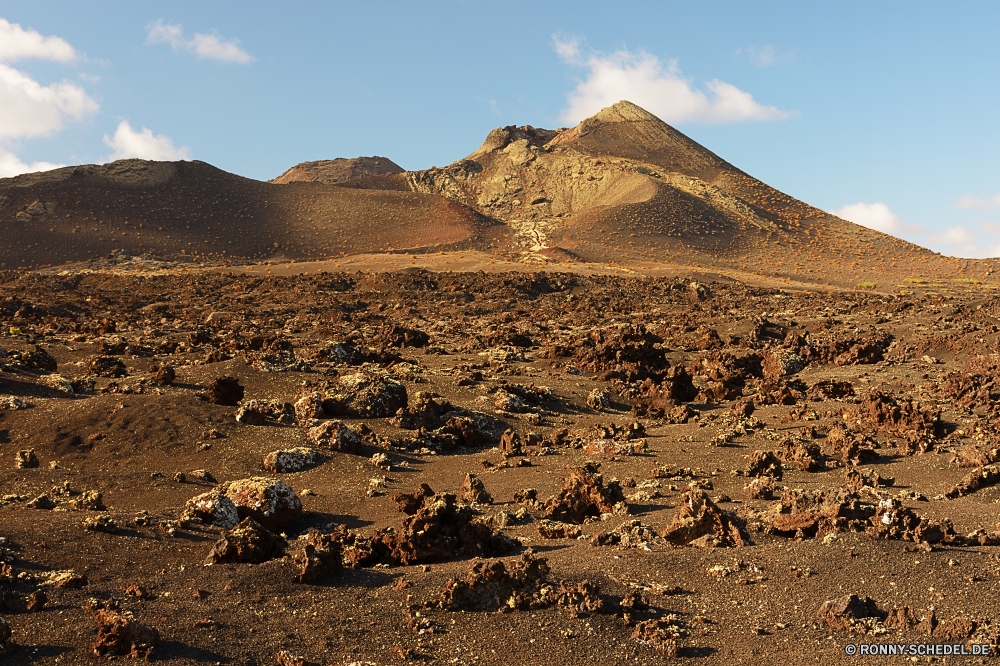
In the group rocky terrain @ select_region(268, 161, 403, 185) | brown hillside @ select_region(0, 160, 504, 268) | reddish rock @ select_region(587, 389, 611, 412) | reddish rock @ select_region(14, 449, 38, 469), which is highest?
rocky terrain @ select_region(268, 161, 403, 185)

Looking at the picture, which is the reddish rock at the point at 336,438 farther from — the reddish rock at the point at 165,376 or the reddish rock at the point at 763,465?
the reddish rock at the point at 763,465

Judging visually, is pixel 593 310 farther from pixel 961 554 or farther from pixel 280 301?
pixel 961 554

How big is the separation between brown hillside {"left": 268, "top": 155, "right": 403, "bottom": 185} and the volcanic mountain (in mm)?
58219

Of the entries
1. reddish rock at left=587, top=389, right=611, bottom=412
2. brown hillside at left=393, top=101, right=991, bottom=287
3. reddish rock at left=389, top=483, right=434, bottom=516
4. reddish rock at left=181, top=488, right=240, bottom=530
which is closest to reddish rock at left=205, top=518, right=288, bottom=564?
reddish rock at left=181, top=488, right=240, bottom=530

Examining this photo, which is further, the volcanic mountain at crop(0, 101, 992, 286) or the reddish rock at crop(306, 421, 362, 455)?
the volcanic mountain at crop(0, 101, 992, 286)

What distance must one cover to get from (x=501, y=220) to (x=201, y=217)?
34720 mm

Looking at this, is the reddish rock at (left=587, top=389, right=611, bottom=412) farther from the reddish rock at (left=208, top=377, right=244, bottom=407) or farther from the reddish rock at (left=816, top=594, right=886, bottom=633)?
the reddish rock at (left=816, top=594, right=886, bottom=633)

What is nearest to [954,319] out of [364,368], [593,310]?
[593,310]

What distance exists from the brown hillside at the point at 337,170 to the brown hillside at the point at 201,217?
222 ft

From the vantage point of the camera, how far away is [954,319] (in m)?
27.1

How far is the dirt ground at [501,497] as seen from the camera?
6102mm

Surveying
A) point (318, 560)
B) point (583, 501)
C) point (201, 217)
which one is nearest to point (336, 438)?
point (583, 501)

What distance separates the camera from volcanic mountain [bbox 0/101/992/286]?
2714 inches

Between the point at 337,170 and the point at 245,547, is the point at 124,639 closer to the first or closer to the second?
the point at 245,547
